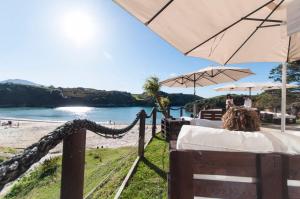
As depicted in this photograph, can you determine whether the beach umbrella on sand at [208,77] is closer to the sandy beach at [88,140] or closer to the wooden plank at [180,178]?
the sandy beach at [88,140]

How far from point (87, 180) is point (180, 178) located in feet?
14.3

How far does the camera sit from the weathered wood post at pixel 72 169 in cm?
135

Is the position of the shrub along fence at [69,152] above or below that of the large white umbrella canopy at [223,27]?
below

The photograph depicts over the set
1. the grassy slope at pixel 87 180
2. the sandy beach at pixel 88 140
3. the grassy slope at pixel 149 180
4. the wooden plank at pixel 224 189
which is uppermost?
the wooden plank at pixel 224 189

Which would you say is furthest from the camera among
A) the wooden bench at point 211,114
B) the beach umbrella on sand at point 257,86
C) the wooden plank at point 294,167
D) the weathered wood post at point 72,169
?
the beach umbrella on sand at point 257,86

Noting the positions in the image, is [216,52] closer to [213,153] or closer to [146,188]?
[146,188]

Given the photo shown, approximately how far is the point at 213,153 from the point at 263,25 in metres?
3.17

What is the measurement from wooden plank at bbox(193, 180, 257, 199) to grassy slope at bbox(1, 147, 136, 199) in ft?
8.03

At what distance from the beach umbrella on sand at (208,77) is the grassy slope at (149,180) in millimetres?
5261

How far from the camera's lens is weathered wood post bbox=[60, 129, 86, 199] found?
1349 mm

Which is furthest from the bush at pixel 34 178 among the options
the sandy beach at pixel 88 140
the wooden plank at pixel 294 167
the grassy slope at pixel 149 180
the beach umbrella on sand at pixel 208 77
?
the wooden plank at pixel 294 167

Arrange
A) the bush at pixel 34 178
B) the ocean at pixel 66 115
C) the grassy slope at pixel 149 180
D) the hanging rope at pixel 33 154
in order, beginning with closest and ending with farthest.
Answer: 1. the hanging rope at pixel 33 154
2. the grassy slope at pixel 149 180
3. the bush at pixel 34 178
4. the ocean at pixel 66 115

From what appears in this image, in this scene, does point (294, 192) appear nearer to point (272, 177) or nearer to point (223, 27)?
point (272, 177)

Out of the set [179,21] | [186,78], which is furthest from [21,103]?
[179,21]
